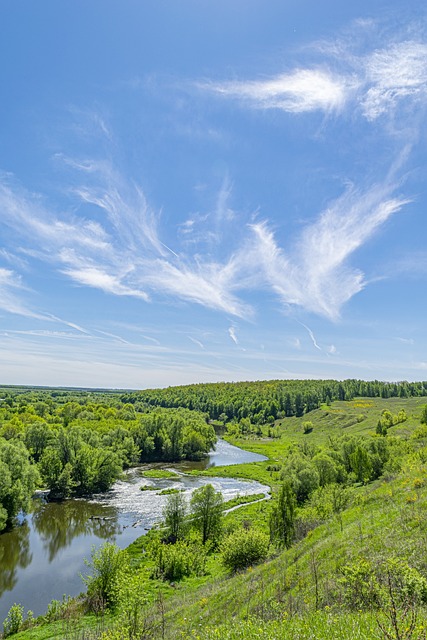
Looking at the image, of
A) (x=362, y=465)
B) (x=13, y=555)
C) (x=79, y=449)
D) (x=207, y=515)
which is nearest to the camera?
(x=13, y=555)

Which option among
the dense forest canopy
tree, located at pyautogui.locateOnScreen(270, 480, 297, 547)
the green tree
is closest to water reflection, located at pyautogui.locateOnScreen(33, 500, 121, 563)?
the dense forest canopy

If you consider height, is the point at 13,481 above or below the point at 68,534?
above

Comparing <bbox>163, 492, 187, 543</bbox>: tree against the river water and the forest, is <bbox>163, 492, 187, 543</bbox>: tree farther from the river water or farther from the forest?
the river water

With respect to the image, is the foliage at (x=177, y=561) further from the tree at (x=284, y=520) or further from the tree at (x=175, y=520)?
the tree at (x=284, y=520)

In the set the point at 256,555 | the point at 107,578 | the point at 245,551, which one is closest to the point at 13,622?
the point at 107,578

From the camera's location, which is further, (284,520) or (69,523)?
(69,523)

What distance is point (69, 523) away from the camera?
53.5 m

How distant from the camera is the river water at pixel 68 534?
35.8m

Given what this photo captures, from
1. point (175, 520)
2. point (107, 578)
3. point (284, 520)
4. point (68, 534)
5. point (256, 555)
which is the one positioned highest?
point (284, 520)

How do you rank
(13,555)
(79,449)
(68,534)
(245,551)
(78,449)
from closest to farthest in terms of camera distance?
(245,551) < (13,555) < (68,534) < (79,449) < (78,449)

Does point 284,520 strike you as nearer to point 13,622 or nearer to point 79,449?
point 13,622

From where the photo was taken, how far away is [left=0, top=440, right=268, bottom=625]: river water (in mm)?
35750

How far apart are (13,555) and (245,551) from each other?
1107 inches

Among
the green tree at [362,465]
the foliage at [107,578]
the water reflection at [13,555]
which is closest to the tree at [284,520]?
the foliage at [107,578]
